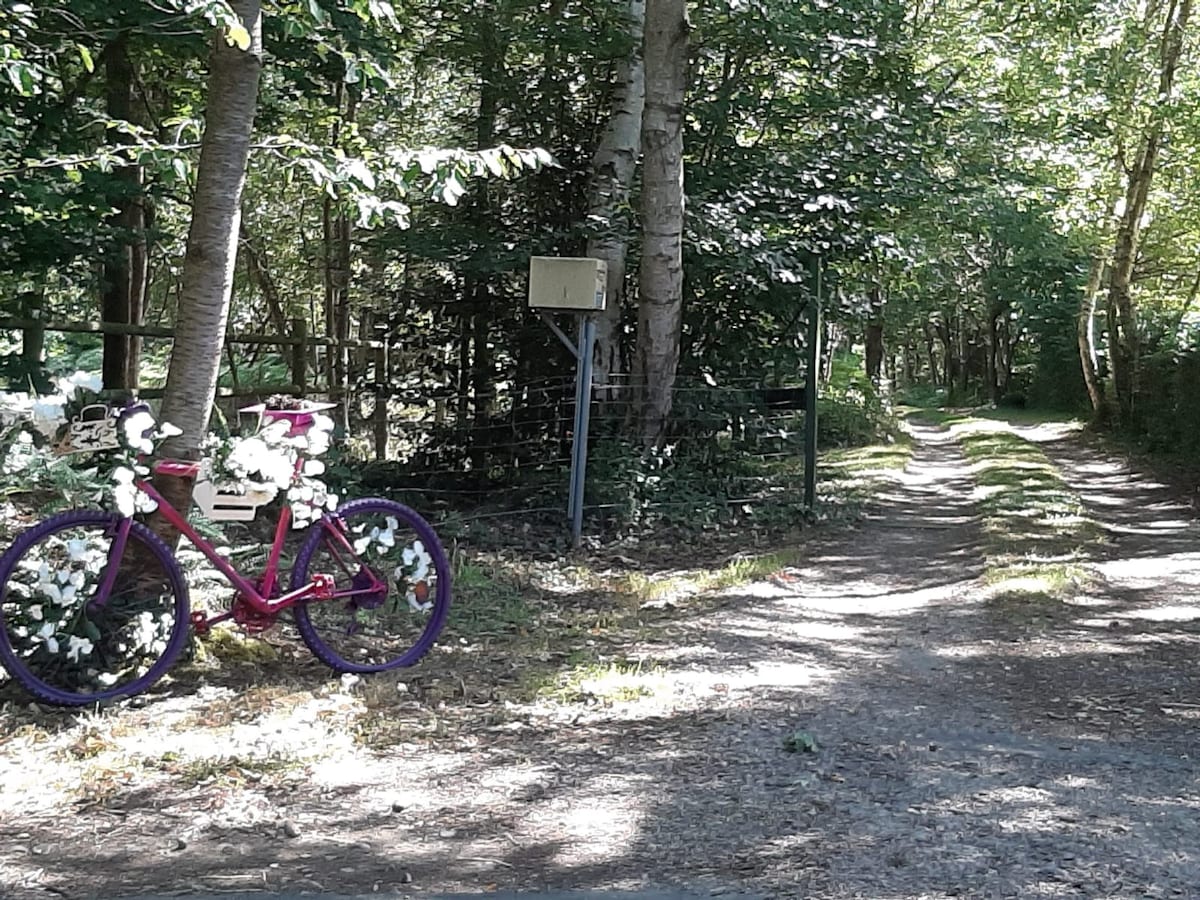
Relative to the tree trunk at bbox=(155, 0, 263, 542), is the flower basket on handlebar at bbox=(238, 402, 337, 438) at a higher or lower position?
lower

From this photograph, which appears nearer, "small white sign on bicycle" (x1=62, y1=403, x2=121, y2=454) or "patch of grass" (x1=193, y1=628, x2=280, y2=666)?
"small white sign on bicycle" (x1=62, y1=403, x2=121, y2=454)

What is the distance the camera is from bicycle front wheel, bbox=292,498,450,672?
18.9 ft

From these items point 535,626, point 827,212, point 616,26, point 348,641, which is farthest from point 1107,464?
point 348,641

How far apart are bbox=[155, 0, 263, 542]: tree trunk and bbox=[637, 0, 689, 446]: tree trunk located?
5.98 m

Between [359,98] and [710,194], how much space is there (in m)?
3.83

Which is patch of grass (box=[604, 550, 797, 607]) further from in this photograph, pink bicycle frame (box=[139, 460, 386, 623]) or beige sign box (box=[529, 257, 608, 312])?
pink bicycle frame (box=[139, 460, 386, 623])

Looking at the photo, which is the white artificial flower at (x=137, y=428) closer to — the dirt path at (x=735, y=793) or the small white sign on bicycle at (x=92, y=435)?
the small white sign on bicycle at (x=92, y=435)

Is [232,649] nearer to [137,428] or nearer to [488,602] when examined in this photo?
[137,428]

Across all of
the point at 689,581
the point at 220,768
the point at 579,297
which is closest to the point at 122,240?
the point at 579,297

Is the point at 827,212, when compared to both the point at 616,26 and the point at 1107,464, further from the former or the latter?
the point at 1107,464

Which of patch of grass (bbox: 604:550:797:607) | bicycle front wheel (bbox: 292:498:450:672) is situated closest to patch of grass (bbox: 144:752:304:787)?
bicycle front wheel (bbox: 292:498:450:672)

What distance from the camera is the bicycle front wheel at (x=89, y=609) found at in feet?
16.2

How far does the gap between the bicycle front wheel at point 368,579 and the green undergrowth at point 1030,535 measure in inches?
151

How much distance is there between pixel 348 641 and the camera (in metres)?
6.22
